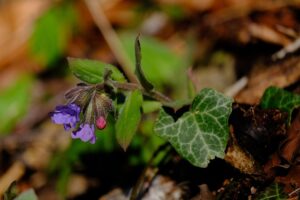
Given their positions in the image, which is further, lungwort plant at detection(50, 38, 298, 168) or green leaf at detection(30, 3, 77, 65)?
green leaf at detection(30, 3, 77, 65)

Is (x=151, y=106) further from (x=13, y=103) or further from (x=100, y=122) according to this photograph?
(x=13, y=103)

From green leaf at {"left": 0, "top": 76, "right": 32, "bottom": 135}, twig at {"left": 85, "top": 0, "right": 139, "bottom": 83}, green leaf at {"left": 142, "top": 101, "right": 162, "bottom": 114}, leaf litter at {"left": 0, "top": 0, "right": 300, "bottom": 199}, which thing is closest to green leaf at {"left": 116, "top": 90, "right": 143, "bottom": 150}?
green leaf at {"left": 142, "top": 101, "right": 162, "bottom": 114}

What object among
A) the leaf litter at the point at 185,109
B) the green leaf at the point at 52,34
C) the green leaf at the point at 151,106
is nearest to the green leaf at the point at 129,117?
the green leaf at the point at 151,106

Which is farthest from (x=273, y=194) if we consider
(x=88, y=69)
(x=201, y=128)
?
(x=88, y=69)

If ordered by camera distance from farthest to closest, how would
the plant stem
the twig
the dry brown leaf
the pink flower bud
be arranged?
the twig
the dry brown leaf
the plant stem
the pink flower bud

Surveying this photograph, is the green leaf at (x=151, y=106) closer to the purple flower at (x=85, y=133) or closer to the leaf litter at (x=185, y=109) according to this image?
the leaf litter at (x=185, y=109)

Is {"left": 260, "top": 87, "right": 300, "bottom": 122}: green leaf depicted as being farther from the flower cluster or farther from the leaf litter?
the flower cluster

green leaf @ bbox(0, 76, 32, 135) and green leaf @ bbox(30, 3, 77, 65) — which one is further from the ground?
green leaf @ bbox(30, 3, 77, 65)
